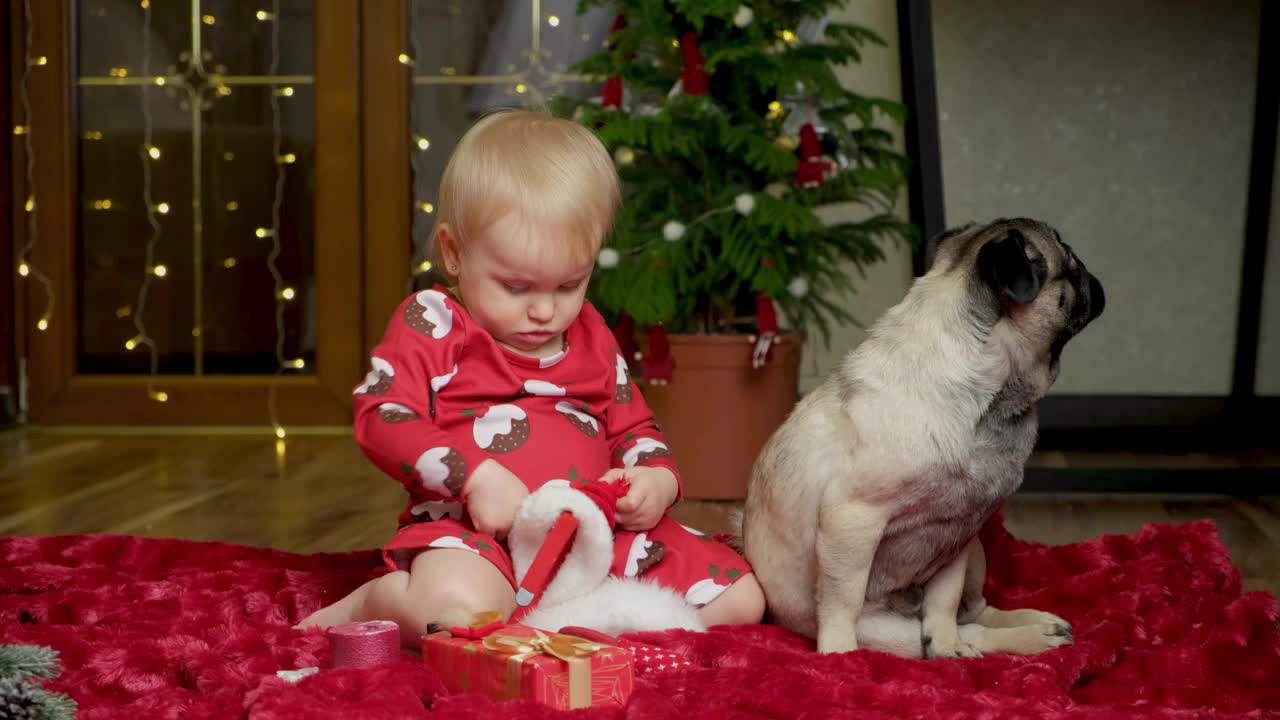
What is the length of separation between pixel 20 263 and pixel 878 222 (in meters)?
2.74

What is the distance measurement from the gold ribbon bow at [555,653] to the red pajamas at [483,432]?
248 mm

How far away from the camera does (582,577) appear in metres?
1.43

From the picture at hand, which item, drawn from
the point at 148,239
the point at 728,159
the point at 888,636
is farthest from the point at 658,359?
the point at 148,239

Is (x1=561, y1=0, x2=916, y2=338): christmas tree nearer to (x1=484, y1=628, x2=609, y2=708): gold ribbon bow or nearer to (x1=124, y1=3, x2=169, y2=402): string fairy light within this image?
(x1=484, y1=628, x2=609, y2=708): gold ribbon bow

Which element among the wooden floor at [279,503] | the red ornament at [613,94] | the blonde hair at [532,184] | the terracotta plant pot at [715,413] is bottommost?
the wooden floor at [279,503]

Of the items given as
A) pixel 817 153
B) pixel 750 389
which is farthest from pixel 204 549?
pixel 817 153

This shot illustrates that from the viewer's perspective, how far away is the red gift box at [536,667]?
113cm

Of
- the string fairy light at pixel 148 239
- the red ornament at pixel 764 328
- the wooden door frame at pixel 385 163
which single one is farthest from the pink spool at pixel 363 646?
the string fairy light at pixel 148 239

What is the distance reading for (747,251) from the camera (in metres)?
Answer: 2.70

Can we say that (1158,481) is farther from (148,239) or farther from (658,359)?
(148,239)

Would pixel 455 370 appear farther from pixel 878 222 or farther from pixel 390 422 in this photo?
pixel 878 222

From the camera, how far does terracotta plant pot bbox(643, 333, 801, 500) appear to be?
276cm

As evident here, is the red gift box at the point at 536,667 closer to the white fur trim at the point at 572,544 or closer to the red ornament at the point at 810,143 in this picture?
the white fur trim at the point at 572,544

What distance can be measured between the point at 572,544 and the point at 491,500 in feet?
0.35
